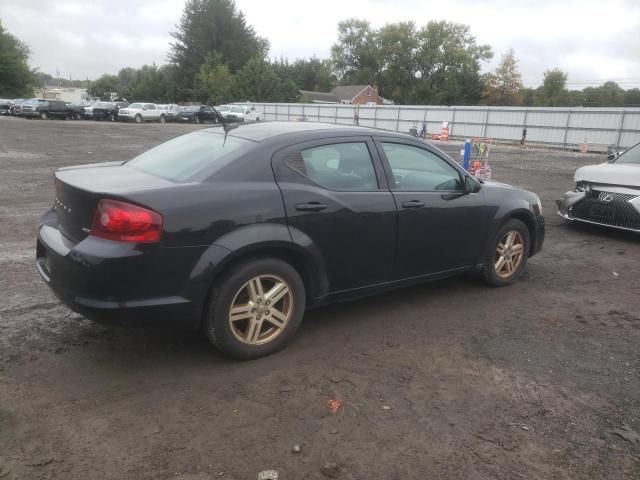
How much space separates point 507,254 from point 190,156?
10.6ft

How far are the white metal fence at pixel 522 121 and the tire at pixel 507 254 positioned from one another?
59.3 ft

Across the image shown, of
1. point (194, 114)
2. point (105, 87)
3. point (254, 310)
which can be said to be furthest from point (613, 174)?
point (105, 87)

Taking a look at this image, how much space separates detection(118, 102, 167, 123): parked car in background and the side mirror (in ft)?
137

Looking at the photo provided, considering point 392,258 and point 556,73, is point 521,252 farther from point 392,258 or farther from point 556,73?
point 556,73

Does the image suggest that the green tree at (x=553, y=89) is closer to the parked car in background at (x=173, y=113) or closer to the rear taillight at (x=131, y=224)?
the parked car in background at (x=173, y=113)

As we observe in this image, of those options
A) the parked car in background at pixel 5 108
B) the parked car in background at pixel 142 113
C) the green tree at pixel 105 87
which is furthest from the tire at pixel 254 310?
the green tree at pixel 105 87

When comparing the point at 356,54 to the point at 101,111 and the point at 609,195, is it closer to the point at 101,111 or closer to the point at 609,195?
the point at 101,111

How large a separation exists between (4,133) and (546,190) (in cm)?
2364

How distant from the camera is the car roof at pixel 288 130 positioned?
13.0 ft

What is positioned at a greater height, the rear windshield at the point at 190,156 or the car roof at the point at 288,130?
the car roof at the point at 288,130

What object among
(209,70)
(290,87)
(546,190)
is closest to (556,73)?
(290,87)

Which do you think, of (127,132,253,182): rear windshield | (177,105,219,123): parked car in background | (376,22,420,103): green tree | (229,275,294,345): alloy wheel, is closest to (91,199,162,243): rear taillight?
(127,132,253,182): rear windshield

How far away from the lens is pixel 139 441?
2768 millimetres

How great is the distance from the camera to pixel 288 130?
13.4 ft
